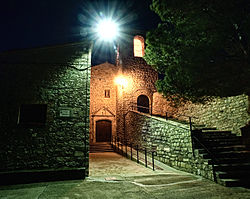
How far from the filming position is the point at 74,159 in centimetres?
573

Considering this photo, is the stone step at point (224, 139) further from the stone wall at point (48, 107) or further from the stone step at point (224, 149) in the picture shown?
the stone wall at point (48, 107)

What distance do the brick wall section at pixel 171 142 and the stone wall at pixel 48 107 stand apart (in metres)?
3.90

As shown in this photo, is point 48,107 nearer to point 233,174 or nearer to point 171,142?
point 171,142

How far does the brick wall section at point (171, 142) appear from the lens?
20.2 ft

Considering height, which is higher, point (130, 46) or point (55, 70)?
point (130, 46)

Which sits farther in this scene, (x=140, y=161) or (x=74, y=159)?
(x=140, y=161)

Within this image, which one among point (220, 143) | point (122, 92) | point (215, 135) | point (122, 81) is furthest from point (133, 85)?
point (220, 143)

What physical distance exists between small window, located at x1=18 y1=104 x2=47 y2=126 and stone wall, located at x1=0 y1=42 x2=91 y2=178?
233 millimetres

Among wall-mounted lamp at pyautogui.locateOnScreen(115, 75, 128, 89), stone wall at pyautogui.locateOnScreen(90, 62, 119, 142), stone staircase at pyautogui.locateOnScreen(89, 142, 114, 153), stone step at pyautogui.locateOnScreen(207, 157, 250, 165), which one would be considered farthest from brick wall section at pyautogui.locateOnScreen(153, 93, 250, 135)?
stone wall at pyautogui.locateOnScreen(90, 62, 119, 142)

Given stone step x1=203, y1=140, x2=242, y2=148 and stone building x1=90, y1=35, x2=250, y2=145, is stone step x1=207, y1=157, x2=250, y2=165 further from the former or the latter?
stone building x1=90, y1=35, x2=250, y2=145

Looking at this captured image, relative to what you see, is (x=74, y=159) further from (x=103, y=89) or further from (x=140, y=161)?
(x=103, y=89)

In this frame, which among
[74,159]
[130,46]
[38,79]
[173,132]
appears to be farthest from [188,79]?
[130,46]

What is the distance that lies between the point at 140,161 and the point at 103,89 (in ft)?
31.1

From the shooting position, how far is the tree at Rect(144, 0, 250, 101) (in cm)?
507
